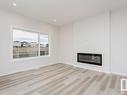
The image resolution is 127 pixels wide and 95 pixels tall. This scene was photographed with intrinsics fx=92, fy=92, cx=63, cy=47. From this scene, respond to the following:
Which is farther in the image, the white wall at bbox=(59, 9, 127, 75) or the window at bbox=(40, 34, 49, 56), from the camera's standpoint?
the window at bbox=(40, 34, 49, 56)

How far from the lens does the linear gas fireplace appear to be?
4337mm

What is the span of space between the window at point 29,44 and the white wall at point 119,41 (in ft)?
11.8

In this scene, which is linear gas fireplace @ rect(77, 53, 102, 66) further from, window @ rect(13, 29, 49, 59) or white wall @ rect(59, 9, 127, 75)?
window @ rect(13, 29, 49, 59)

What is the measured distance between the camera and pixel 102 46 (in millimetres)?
4266

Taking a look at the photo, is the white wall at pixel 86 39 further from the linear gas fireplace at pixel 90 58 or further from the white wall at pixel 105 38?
the linear gas fireplace at pixel 90 58

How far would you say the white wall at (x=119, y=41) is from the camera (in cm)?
375

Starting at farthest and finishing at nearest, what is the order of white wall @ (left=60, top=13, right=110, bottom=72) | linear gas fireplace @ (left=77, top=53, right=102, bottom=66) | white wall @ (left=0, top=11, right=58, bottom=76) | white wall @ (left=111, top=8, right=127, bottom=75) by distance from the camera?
1. linear gas fireplace @ (left=77, top=53, right=102, bottom=66)
2. white wall @ (left=60, top=13, right=110, bottom=72)
3. white wall @ (left=111, top=8, right=127, bottom=75)
4. white wall @ (left=0, top=11, right=58, bottom=76)

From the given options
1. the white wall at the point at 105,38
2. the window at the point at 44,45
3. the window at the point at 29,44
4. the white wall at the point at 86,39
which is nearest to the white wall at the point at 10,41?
the window at the point at 29,44

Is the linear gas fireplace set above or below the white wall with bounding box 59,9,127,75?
below

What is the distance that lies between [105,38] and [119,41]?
0.56m

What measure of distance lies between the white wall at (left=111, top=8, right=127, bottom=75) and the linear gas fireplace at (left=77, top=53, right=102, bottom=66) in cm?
56

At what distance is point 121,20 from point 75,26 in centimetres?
229

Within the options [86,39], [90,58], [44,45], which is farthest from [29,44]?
[90,58]

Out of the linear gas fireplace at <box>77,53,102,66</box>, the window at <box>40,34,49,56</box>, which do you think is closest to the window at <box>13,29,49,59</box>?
the window at <box>40,34,49,56</box>
